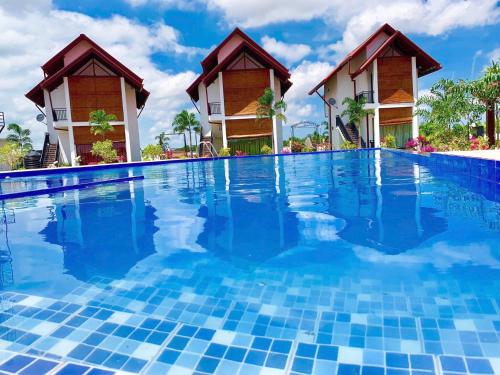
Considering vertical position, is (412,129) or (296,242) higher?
(412,129)

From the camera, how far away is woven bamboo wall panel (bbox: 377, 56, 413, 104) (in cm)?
2658

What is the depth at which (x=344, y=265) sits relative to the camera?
10.6ft

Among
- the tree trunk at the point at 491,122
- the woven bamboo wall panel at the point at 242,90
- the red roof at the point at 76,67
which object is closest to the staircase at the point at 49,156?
the red roof at the point at 76,67

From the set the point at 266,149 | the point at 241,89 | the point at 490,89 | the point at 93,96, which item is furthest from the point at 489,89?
the point at 93,96

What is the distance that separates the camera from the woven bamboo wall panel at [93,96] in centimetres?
2478

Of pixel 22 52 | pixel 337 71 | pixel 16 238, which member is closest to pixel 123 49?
pixel 22 52

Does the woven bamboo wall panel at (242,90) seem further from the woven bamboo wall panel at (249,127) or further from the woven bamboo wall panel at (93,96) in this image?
the woven bamboo wall panel at (93,96)

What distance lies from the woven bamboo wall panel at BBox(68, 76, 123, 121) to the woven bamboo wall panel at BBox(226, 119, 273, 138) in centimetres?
728

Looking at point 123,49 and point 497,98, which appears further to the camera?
point 123,49

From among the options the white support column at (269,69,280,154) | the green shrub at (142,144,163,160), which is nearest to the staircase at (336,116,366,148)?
the white support column at (269,69,280,154)

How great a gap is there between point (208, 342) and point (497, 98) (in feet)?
54.5

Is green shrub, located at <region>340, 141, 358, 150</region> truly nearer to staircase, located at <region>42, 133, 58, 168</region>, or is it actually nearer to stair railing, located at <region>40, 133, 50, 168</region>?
staircase, located at <region>42, 133, 58, 168</region>

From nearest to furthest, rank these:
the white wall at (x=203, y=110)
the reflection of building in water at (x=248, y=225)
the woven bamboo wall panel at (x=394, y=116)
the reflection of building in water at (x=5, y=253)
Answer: the reflection of building in water at (x=5, y=253) → the reflection of building in water at (x=248, y=225) → the woven bamboo wall panel at (x=394, y=116) → the white wall at (x=203, y=110)

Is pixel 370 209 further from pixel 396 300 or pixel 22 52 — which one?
pixel 22 52
